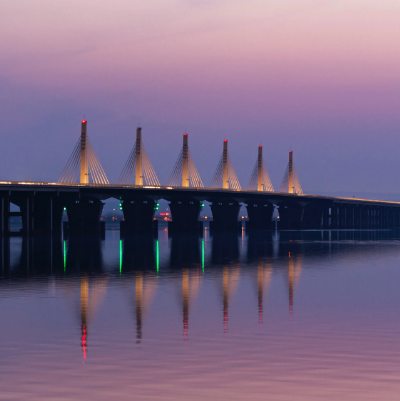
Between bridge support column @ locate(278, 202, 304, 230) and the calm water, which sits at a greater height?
bridge support column @ locate(278, 202, 304, 230)

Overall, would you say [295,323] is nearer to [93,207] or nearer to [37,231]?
[37,231]

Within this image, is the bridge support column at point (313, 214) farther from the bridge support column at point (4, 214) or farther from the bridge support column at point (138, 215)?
the bridge support column at point (4, 214)

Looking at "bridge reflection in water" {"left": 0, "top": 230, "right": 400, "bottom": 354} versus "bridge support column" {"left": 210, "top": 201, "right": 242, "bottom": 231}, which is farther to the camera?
"bridge support column" {"left": 210, "top": 201, "right": 242, "bottom": 231}

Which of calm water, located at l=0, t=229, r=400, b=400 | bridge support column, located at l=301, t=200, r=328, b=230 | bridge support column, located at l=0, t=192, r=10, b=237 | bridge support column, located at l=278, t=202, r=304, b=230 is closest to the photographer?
calm water, located at l=0, t=229, r=400, b=400

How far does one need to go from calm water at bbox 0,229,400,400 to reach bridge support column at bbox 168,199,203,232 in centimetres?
10055

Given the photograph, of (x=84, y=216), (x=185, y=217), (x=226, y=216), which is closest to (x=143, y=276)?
(x=84, y=216)

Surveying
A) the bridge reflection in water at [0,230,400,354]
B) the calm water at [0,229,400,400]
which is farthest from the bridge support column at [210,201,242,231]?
the calm water at [0,229,400,400]

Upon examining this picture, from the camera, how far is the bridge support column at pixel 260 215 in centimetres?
16400

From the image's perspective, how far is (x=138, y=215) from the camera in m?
126

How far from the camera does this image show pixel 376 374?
558 inches

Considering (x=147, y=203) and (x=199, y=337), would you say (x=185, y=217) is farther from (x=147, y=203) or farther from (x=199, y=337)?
(x=199, y=337)

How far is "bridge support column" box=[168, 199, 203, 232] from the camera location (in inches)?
5428

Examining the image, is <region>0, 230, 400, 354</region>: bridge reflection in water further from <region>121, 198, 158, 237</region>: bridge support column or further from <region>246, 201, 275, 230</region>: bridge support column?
<region>246, 201, 275, 230</region>: bridge support column

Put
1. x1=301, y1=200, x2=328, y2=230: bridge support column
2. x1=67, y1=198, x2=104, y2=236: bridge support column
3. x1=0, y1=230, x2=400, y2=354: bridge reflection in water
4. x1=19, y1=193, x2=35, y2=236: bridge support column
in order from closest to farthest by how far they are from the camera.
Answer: x1=0, y1=230, x2=400, y2=354: bridge reflection in water < x1=19, y1=193, x2=35, y2=236: bridge support column < x1=67, y1=198, x2=104, y2=236: bridge support column < x1=301, y1=200, x2=328, y2=230: bridge support column
